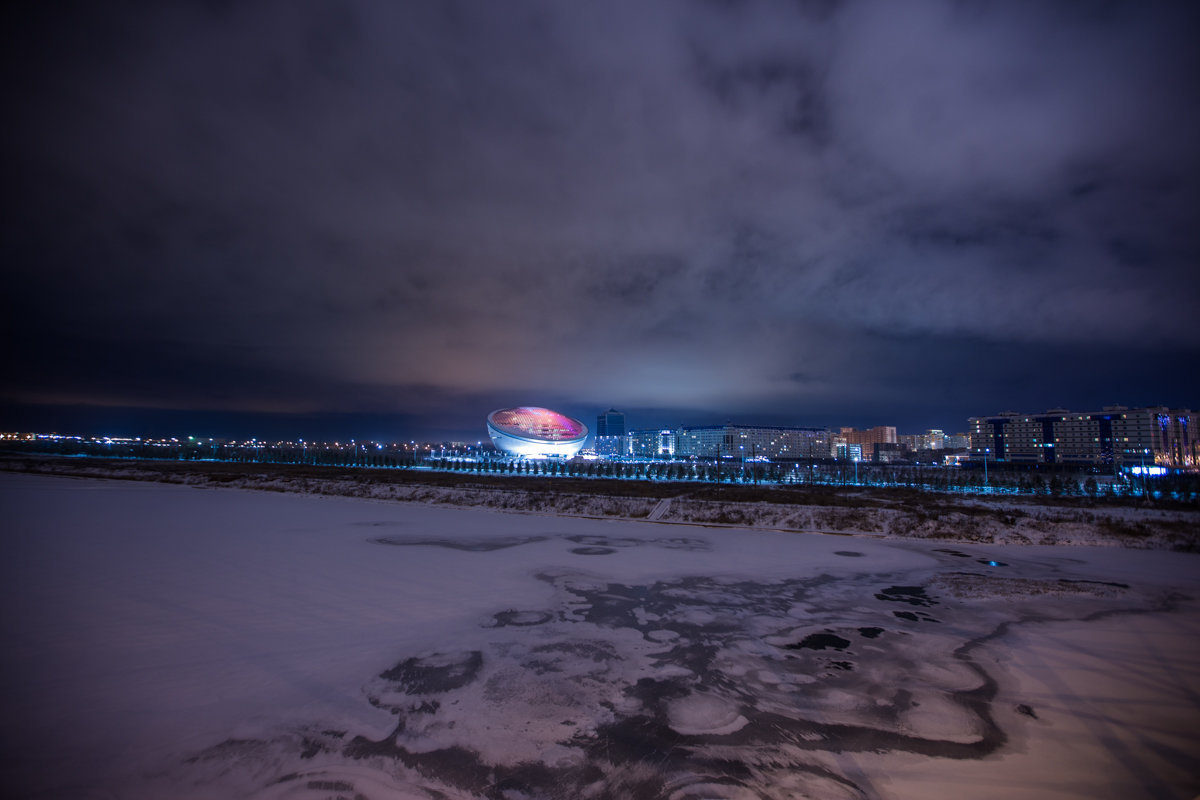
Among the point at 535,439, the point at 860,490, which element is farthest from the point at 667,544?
the point at 535,439

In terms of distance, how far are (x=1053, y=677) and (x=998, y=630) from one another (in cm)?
220

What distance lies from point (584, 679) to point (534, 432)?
370ft

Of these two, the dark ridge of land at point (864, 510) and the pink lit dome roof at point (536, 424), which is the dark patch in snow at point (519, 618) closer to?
the dark ridge of land at point (864, 510)

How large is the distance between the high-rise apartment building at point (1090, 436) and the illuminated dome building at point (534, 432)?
109488mm

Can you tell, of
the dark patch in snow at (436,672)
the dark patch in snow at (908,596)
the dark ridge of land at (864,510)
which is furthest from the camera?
the dark ridge of land at (864,510)

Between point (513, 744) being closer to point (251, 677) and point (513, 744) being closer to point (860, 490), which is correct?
point (251, 677)

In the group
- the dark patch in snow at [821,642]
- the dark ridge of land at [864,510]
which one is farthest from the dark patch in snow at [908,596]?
the dark ridge of land at [864,510]

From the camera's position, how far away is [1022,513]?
23.2 m

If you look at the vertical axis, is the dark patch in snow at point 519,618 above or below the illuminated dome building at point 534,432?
Answer: below

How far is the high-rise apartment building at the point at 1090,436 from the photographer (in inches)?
4811

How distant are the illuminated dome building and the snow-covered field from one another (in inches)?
4029

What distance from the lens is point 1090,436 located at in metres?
138

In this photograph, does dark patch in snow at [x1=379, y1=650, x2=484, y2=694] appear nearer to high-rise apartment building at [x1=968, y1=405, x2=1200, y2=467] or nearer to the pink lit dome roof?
the pink lit dome roof

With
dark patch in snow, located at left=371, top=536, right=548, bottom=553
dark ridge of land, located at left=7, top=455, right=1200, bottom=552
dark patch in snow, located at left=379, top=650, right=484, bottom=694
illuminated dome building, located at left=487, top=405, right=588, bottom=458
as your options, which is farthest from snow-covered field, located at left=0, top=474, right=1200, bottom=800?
illuminated dome building, located at left=487, top=405, right=588, bottom=458
